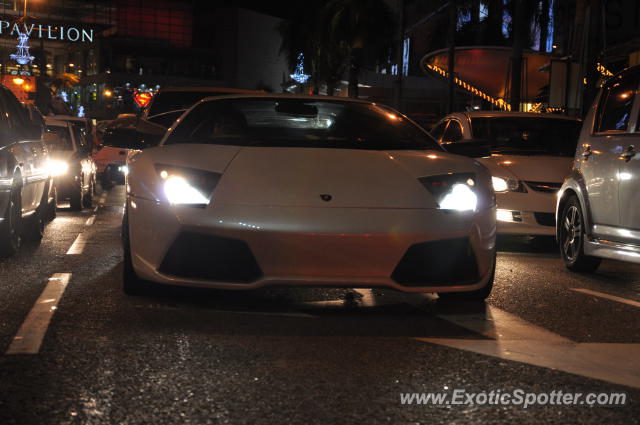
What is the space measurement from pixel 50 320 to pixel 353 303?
183cm

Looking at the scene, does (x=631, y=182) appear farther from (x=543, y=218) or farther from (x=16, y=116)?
(x=16, y=116)

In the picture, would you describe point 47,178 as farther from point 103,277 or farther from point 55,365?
point 55,365

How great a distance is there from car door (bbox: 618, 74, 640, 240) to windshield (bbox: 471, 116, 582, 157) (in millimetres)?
3604

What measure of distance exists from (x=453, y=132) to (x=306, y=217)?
7.49 metres

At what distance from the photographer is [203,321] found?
568 cm

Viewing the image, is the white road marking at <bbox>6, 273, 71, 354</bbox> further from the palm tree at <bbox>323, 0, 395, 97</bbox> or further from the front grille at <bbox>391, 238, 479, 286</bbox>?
the palm tree at <bbox>323, 0, 395, 97</bbox>

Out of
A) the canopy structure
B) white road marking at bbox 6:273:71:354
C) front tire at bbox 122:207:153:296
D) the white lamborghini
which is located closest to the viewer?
white road marking at bbox 6:273:71:354

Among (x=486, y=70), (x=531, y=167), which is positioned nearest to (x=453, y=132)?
(x=531, y=167)

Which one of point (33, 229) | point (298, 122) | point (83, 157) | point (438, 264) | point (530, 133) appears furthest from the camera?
point (83, 157)

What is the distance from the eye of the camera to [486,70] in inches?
1618

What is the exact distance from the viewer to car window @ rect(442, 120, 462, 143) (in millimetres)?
12477

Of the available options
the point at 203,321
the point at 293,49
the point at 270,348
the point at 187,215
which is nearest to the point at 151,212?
the point at 187,215

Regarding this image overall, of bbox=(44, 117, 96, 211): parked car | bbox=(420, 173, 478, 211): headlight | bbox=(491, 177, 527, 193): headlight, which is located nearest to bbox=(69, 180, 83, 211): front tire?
bbox=(44, 117, 96, 211): parked car

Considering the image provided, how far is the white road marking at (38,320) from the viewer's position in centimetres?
493
